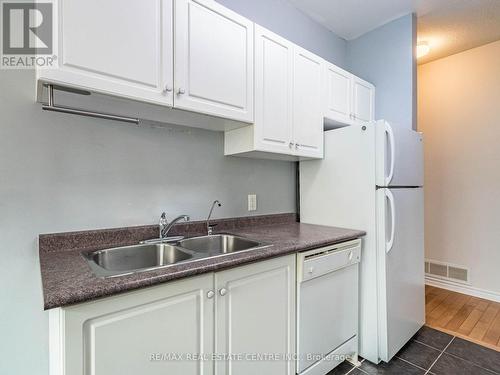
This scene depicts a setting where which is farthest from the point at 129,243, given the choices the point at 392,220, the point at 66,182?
the point at 392,220

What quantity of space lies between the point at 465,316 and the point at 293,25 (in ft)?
10.1

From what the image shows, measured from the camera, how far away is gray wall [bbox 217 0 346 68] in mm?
2047

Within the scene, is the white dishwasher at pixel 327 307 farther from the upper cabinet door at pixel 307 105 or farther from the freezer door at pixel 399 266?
the upper cabinet door at pixel 307 105

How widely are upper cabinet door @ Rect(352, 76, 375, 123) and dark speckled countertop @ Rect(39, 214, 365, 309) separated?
44.8 inches

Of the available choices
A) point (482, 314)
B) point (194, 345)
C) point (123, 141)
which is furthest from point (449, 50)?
point (194, 345)

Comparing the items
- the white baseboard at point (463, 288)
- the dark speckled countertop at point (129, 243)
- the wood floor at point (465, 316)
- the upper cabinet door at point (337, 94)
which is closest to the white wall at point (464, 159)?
the white baseboard at point (463, 288)

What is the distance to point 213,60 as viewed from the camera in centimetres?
141

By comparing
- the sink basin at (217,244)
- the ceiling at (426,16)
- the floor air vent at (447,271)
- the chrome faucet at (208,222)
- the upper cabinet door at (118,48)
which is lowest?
the floor air vent at (447,271)

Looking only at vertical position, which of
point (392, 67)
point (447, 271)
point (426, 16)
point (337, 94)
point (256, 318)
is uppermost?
point (426, 16)

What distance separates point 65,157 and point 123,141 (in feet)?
0.94

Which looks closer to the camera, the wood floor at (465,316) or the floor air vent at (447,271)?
the wood floor at (465,316)

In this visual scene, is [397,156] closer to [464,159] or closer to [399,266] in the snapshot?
[399,266]

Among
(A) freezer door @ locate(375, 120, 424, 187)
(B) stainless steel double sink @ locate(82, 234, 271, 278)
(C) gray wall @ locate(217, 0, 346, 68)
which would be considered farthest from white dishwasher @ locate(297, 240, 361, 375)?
(C) gray wall @ locate(217, 0, 346, 68)

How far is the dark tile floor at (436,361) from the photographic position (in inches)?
67.9
